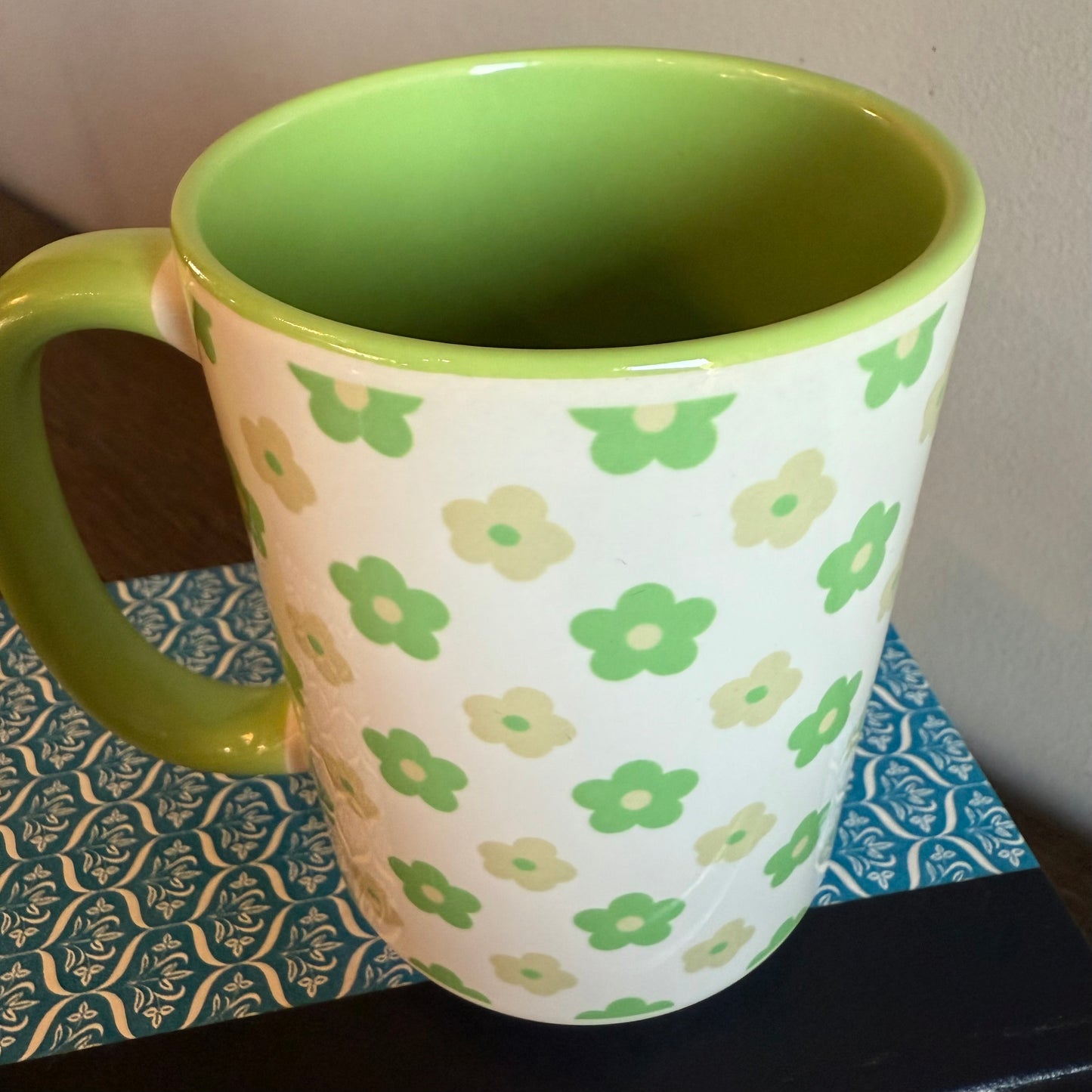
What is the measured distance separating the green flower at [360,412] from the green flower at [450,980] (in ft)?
0.59

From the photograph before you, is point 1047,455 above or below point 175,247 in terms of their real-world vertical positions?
below

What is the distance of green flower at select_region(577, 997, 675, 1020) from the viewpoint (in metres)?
0.30

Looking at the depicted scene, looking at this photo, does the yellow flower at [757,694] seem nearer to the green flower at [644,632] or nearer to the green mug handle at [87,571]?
the green flower at [644,632]

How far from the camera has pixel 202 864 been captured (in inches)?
15.1

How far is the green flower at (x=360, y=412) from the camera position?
0.63 feet

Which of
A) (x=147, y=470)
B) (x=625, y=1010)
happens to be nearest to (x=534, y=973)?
(x=625, y=1010)

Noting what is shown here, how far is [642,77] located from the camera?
318mm

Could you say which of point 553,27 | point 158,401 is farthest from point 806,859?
point 158,401

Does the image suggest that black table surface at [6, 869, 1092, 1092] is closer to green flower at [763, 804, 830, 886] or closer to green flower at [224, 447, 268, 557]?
green flower at [763, 804, 830, 886]

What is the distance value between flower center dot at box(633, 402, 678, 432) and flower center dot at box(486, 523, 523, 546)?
30 millimetres

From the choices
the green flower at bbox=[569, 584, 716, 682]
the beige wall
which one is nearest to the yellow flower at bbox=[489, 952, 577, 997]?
the green flower at bbox=[569, 584, 716, 682]

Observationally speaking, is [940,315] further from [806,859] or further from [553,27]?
[553,27]

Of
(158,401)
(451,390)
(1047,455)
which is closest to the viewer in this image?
(451,390)

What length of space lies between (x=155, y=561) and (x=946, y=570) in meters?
0.40
